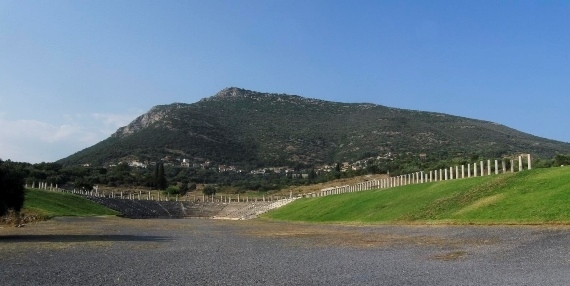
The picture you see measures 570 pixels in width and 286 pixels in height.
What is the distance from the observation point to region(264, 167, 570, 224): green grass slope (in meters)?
24.0

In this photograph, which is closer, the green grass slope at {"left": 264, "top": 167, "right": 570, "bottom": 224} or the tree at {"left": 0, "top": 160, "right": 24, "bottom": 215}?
the green grass slope at {"left": 264, "top": 167, "right": 570, "bottom": 224}

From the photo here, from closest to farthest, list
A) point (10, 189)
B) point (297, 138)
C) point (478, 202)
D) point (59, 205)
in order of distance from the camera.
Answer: point (478, 202), point (10, 189), point (59, 205), point (297, 138)

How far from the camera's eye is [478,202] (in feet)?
94.8

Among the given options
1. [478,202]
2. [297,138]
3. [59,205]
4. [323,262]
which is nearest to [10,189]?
[323,262]

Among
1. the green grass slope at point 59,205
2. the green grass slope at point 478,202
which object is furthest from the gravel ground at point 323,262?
the green grass slope at point 59,205

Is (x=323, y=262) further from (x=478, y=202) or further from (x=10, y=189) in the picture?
(x=10, y=189)

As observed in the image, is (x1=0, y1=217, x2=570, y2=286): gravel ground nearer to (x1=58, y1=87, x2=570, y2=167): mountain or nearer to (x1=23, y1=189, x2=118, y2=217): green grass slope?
(x1=23, y1=189, x2=118, y2=217): green grass slope

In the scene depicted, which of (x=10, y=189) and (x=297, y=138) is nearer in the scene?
(x=10, y=189)

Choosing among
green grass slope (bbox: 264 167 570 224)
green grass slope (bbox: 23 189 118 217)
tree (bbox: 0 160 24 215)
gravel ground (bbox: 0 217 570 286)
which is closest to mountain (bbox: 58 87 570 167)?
green grass slope (bbox: 23 189 118 217)

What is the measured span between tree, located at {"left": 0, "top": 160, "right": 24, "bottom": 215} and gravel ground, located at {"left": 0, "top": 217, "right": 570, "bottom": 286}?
9.02m

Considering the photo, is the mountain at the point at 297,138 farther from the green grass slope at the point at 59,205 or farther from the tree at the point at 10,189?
the tree at the point at 10,189

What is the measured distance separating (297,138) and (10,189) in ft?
476

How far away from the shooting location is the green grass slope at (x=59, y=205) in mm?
57894

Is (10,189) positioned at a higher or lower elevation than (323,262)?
higher
